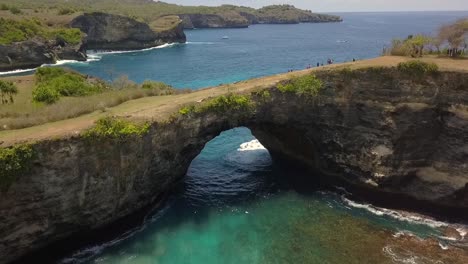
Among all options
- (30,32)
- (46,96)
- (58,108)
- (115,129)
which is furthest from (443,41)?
(30,32)

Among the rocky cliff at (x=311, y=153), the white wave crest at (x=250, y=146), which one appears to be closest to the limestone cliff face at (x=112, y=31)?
the white wave crest at (x=250, y=146)

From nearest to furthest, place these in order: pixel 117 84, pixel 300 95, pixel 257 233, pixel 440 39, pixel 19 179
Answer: pixel 19 179
pixel 257 233
pixel 300 95
pixel 440 39
pixel 117 84

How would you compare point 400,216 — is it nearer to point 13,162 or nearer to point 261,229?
point 261,229

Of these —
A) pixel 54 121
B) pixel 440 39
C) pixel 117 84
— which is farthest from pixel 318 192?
pixel 117 84

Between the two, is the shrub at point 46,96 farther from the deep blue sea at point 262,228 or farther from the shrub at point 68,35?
the shrub at point 68,35

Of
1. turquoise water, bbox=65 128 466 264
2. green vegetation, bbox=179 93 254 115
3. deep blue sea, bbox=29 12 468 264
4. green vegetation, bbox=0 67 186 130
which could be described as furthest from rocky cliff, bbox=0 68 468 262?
green vegetation, bbox=0 67 186 130

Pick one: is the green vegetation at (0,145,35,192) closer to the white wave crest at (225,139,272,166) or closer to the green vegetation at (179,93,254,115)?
the green vegetation at (179,93,254,115)

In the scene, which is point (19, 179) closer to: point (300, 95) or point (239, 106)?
point (239, 106)
